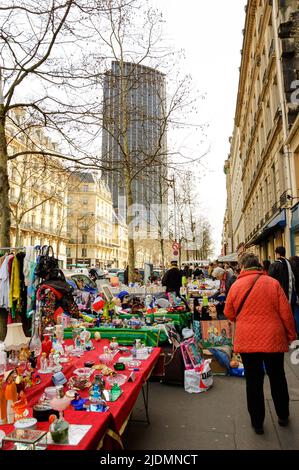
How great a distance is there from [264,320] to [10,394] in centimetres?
258

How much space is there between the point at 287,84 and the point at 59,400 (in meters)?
16.9

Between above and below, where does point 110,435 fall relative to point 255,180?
below

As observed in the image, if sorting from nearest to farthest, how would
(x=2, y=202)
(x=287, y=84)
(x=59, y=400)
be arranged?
1. (x=59, y=400)
2. (x=2, y=202)
3. (x=287, y=84)

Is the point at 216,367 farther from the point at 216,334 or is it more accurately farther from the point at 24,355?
the point at 24,355

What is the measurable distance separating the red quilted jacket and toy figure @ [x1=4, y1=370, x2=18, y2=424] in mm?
2322

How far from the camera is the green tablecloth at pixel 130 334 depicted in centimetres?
527

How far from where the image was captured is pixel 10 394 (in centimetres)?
250

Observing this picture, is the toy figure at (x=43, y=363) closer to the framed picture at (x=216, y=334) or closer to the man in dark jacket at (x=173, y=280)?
the framed picture at (x=216, y=334)

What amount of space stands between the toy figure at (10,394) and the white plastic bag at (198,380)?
3.17m

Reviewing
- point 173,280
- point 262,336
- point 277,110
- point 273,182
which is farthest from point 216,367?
point 273,182

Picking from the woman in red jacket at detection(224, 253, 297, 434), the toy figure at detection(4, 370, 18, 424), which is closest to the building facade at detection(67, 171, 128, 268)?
the woman in red jacket at detection(224, 253, 297, 434)
